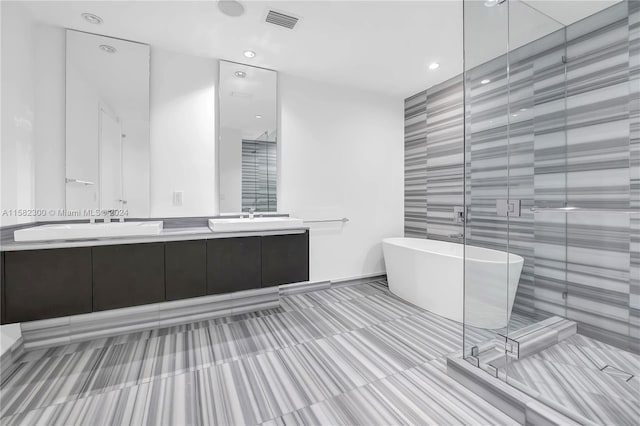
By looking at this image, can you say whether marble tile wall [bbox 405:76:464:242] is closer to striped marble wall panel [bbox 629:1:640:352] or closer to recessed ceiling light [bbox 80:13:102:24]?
striped marble wall panel [bbox 629:1:640:352]

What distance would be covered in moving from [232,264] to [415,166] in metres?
2.70

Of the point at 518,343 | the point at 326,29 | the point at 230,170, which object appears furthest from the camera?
the point at 230,170

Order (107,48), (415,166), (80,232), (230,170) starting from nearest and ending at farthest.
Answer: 1. (80,232)
2. (107,48)
3. (230,170)
4. (415,166)

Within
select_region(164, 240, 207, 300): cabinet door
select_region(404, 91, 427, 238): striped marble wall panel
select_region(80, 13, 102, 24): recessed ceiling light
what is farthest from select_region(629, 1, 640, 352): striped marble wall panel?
select_region(80, 13, 102, 24): recessed ceiling light

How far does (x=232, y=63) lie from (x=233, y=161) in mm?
1005

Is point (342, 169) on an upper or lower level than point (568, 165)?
upper

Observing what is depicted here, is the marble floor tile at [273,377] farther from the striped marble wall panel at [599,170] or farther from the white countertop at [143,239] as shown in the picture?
the white countertop at [143,239]

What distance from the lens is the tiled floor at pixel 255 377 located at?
4.88ft

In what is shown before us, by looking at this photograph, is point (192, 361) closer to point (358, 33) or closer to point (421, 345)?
point (421, 345)

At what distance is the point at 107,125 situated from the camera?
100.0 inches

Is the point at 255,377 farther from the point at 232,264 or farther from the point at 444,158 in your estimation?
the point at 444,158

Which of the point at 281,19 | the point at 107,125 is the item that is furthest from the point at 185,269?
the point at 281,19

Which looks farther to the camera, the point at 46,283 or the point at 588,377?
the point at 46,283

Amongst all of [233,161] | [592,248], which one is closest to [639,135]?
[592,248]
